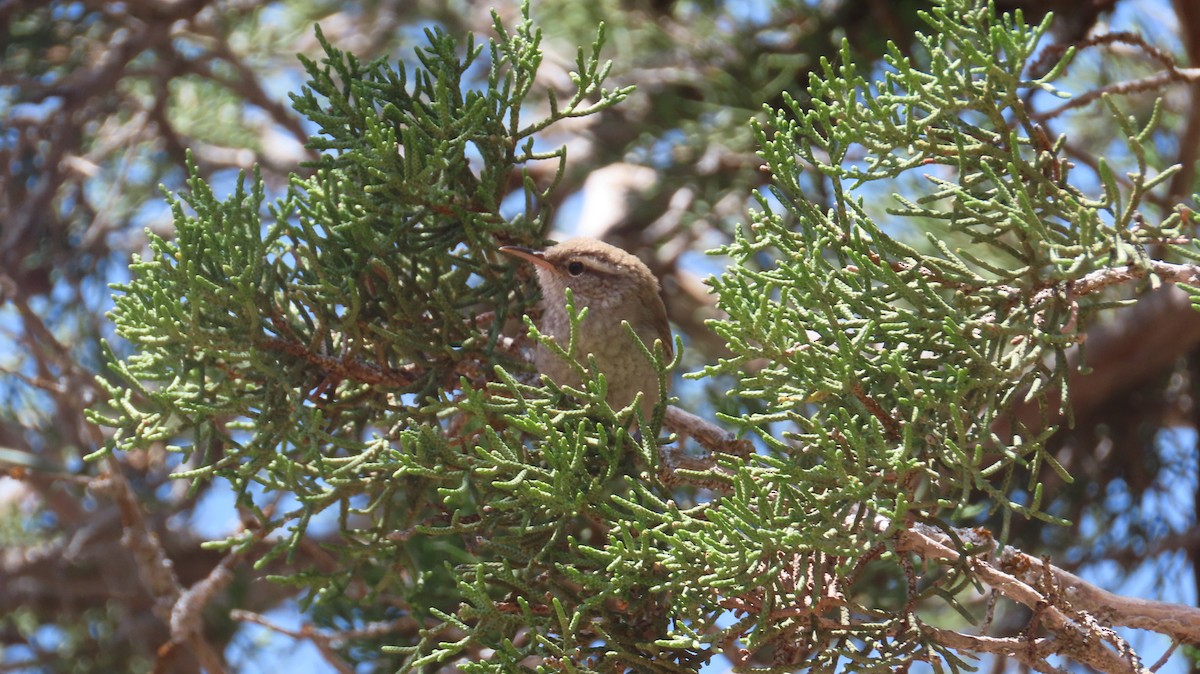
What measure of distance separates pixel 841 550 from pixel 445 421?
6.15 feet

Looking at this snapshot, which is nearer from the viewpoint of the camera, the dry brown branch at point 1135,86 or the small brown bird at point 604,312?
the dry brown branch at point 1135,86

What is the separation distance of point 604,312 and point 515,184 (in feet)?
11.5

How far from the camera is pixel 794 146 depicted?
289 centimetres

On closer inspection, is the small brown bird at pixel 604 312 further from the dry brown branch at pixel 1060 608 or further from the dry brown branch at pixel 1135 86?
the dry brown branch at pixel 1135 86

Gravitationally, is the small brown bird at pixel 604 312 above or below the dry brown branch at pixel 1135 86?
below

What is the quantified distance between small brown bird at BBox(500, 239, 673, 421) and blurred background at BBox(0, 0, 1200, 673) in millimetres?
738

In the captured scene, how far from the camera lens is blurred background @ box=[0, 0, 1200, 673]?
5375 millimetres

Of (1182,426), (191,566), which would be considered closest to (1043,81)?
(1182,426)

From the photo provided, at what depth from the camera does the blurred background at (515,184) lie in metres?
5.38

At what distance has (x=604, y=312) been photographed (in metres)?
4.12

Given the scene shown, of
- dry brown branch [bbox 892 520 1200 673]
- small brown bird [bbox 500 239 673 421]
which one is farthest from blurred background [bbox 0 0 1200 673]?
dry brown branch [bbox 892 520 1200 673]

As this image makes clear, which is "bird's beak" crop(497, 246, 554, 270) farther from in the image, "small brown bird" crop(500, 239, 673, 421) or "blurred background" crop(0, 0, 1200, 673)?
"blurred background" crop(0, 0, 1200, 673)

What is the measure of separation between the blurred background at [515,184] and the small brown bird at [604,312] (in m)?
0.74

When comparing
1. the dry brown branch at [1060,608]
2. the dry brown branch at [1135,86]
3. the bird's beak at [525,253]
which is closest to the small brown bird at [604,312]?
the bird's beak at [525,253]
